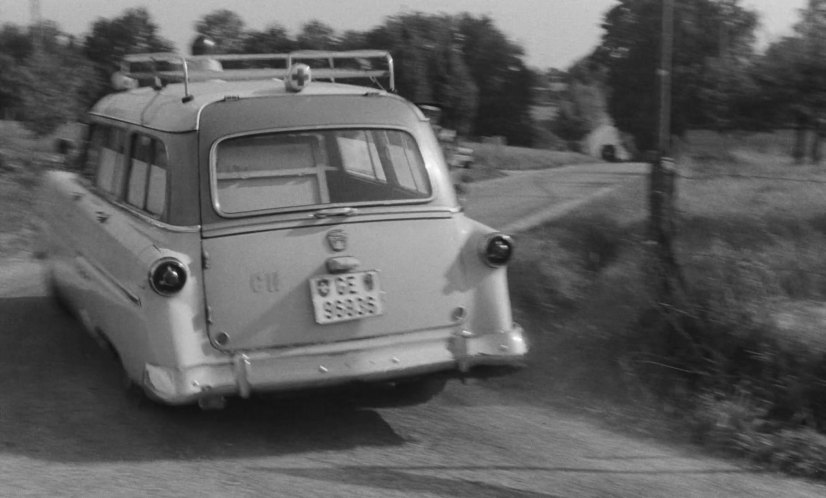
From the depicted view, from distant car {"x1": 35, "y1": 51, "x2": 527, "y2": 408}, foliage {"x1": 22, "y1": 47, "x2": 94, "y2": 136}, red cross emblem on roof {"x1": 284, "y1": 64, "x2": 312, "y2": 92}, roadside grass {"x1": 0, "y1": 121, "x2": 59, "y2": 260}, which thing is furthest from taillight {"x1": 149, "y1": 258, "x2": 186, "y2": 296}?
foliage {"x1": 22, "y1": 47, "x2": 94, "y2": 136}

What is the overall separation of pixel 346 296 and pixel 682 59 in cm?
1881

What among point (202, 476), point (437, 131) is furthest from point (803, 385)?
point (202, 476)

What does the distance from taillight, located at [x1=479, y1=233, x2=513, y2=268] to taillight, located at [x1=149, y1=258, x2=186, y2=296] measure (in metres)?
1.58

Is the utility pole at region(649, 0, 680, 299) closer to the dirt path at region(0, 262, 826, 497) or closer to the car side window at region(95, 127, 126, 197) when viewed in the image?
the dirt path at region(0, 262, 826, 497)

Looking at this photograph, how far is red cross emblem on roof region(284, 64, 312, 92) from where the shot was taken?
5652mm

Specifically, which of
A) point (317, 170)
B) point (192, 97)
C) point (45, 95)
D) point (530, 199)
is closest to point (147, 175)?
point (192, 97)

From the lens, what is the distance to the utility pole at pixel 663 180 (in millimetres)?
6477

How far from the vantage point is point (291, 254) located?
519 centimetres

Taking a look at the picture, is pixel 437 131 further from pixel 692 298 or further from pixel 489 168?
pixel 489 168

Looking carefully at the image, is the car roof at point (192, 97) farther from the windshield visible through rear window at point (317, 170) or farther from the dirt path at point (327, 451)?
the dirt path at point (327, 451)

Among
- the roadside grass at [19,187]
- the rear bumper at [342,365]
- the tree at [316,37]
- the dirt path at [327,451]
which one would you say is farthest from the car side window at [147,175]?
the tree at [316,37]

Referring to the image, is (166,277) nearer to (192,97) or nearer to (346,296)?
(346,296)

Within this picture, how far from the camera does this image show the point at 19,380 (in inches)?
251

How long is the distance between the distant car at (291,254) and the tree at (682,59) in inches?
75.4
